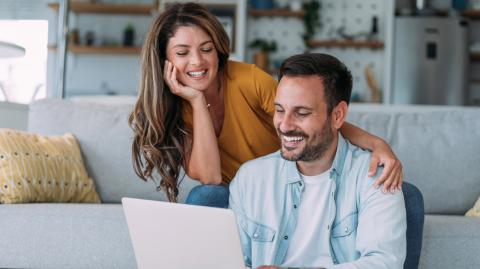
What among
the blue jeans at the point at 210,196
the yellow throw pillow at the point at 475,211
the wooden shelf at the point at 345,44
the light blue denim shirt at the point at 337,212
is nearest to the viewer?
the light blue denim shirt at the point at 337,212

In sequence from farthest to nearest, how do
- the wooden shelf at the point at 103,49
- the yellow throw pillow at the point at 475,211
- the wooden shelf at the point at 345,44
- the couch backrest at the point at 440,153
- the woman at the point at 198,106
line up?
the wooden shelf at the point at 103,49 → the wooden shelf at the point at 345,44 → the couch backrest at the point at 440,153 → the yellow throw pillow at the point at 475,211 → the woman at the point at 198,106

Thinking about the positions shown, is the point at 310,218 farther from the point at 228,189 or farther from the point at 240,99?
the point at 240,99

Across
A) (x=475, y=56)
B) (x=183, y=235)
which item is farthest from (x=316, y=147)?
(x=475, y=56)

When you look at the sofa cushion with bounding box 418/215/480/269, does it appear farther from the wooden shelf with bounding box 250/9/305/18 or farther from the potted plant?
the wooden shelf with bounding box 250/9/305/18

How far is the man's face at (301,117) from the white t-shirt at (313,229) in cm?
8

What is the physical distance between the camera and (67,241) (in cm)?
212

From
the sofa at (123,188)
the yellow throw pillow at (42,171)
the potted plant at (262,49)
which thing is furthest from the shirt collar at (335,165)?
the potted plant at (262,49)

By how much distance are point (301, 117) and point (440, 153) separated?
1.08 metres

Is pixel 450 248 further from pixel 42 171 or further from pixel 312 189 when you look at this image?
pixel 42 171

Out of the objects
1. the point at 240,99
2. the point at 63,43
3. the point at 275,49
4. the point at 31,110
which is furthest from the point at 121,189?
the point at 275,49

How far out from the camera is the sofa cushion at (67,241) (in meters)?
2.09

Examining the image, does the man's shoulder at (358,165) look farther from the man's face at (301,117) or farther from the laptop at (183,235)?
the laptop at (183,235)

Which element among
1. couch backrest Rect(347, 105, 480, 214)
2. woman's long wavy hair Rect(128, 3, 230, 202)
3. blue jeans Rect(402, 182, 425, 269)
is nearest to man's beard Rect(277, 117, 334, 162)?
blue jeans Rect(402, 182, 425, 269)

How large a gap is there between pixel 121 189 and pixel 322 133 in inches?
47.5
